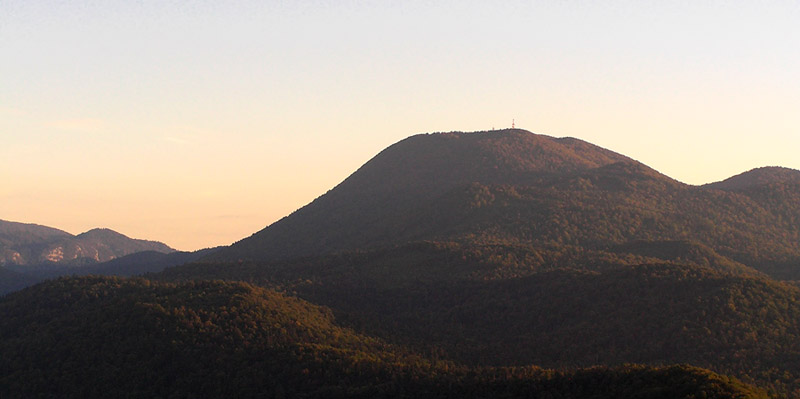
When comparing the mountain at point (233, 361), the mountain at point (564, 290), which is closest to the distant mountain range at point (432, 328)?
the mountain at point (233, 361)

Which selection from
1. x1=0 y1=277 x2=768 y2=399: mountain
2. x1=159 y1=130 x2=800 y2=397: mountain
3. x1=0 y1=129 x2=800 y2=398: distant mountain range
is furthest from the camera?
x1=159 y1=130 x2=800 y2=397: mountain

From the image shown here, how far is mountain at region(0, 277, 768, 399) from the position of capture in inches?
3346

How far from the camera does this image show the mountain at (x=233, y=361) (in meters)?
85.0

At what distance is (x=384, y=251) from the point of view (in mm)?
176750

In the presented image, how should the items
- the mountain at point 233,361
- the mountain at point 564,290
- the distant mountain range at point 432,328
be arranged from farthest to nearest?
the mountain at point 564,290 → the distant mountain range at point 432,328 → the mountain at point 233,361

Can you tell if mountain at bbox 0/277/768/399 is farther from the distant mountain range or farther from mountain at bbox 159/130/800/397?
mountain at bbox 159/130/800/397

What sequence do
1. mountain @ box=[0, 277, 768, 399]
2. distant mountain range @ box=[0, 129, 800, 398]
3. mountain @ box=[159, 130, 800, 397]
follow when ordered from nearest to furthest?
mountain @ box=[0, 277, 768, 399] → distant mountain range @ box=[0, 129, 800, 398] → mountain @ box=[159, 130, 800, 397]

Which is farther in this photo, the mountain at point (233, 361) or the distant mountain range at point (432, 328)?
the distant mountain range at point (432, 328)

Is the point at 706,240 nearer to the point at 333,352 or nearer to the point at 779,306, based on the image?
the point at 779,306

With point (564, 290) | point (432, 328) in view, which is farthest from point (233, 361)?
point (564, 290)

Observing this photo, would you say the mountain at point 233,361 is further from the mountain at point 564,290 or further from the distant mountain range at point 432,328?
the mountain at point 564,290

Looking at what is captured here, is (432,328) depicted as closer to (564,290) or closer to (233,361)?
(564,290)

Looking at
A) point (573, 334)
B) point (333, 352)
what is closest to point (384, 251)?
point (573, 334)

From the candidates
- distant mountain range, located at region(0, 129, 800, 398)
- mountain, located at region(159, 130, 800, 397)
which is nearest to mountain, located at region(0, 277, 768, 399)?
distant mountain range, located at region(0, 129, 800, 398)
